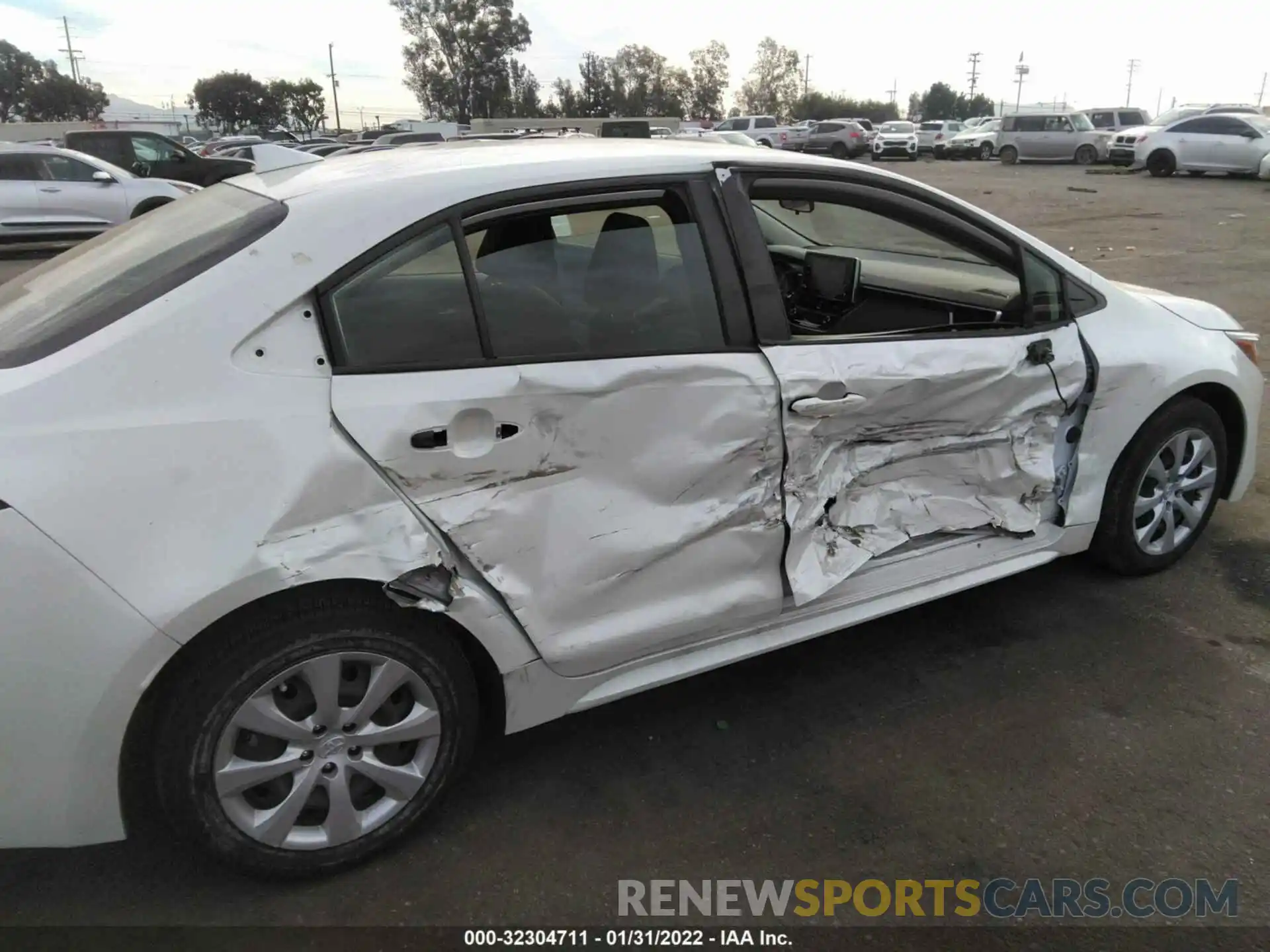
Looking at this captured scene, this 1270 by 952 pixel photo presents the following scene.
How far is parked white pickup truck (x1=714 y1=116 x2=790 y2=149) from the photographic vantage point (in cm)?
3966

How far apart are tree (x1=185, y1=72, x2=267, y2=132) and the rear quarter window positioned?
8138 cm

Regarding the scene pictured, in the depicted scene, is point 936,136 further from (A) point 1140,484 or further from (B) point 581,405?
(B) point 581,405

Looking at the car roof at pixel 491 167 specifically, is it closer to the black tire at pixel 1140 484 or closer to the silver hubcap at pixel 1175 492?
the black tire at pixel 1140 484

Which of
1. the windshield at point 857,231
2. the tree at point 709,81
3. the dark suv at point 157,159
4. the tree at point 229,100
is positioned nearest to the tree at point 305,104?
the tree at point 229,100

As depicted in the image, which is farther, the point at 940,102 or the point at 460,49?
the point at 940,102

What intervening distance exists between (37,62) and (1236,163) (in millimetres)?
82813

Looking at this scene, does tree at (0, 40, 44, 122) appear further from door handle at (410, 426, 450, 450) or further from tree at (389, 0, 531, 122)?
door handle at (410, 426, 450, 450)

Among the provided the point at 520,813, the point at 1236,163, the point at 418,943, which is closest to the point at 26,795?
the point at 418,943

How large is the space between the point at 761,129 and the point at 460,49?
38.3m

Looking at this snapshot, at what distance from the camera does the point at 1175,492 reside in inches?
145

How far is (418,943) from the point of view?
7.10ft

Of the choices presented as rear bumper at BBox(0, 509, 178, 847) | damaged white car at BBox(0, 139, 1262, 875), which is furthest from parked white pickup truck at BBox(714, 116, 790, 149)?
rear bumper at BBox(0, 509, 178, 847)

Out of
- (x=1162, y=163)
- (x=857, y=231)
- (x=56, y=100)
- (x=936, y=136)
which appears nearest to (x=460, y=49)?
(x=56, y=100)

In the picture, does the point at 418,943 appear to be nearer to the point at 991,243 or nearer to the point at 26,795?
the point at 26,795
